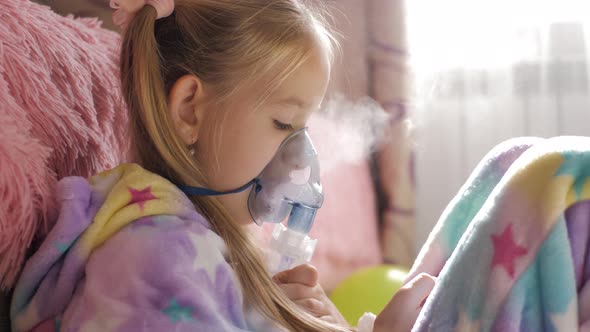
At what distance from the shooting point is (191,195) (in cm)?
90

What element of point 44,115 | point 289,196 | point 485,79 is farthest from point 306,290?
point 485,79

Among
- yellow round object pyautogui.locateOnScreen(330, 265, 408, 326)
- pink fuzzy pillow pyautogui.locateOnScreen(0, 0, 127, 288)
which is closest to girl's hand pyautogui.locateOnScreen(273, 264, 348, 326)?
pink fuzzy pillow pyautogui.locateOnScreen(0, 0, 127, 288)

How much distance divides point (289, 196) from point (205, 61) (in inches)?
8.7

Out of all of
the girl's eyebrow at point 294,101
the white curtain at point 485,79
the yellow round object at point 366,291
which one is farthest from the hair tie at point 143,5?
the white curtain at point 485,79

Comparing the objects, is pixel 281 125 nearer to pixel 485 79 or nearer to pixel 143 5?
pixel 143 5

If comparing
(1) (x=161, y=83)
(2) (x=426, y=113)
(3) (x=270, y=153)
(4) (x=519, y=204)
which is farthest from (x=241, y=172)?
(2) (x=426, y=113)

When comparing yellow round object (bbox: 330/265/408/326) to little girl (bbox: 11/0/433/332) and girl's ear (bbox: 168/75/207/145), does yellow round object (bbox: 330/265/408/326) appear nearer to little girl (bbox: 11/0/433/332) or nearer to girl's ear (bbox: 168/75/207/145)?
little girl (bbox: 11/0/433/332)

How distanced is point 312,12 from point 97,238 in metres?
0.49

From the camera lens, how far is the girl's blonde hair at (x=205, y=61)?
2.97 feet

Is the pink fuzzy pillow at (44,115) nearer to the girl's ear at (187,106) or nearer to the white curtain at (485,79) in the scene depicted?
the girl's ear at (187,106)

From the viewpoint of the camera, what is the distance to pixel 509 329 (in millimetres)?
634

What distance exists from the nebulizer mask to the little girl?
2cm

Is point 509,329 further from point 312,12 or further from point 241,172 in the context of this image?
point 312,12

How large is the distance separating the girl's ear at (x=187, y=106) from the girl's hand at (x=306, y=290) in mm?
228
